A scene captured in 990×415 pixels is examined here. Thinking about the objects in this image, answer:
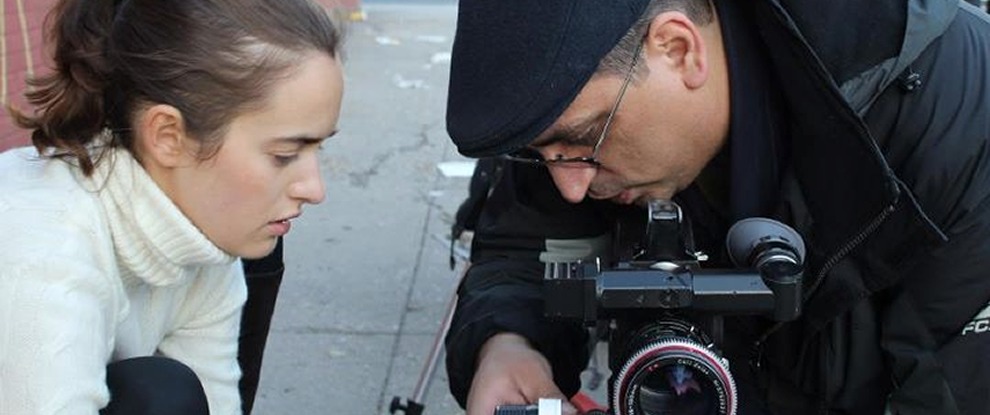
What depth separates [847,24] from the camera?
1899mm

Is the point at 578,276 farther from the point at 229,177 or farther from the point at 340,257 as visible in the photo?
the point at 340,257

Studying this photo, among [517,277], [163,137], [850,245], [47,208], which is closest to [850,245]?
[850,245]

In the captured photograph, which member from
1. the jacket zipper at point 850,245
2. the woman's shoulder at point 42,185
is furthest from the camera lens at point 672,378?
the woman's shoulder at point 42,185

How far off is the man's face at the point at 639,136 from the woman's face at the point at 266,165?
340 mm

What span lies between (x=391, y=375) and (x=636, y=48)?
1.81 m

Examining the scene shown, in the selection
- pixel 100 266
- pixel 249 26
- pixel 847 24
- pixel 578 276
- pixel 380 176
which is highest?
pixel 847 24

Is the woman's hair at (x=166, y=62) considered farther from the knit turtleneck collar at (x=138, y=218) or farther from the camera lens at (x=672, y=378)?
the camera lens at (x=672, y=378)

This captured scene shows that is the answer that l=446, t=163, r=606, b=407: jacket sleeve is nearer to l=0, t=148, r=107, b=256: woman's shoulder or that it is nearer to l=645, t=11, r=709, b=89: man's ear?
l=645, t=11, r=709, b=89: man's ear

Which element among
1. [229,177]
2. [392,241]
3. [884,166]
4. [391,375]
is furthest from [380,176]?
[884,166]

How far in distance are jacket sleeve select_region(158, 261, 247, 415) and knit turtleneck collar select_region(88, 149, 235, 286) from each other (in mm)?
291

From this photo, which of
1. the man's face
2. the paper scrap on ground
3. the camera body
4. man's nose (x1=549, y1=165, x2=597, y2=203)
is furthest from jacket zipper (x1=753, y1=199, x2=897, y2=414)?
the paper scrap on ground

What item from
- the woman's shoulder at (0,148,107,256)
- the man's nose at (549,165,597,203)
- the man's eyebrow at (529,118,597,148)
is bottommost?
the woman's shoulder at (0,148,107,256)

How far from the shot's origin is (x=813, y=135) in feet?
6.40

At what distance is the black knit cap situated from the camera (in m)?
1.87
